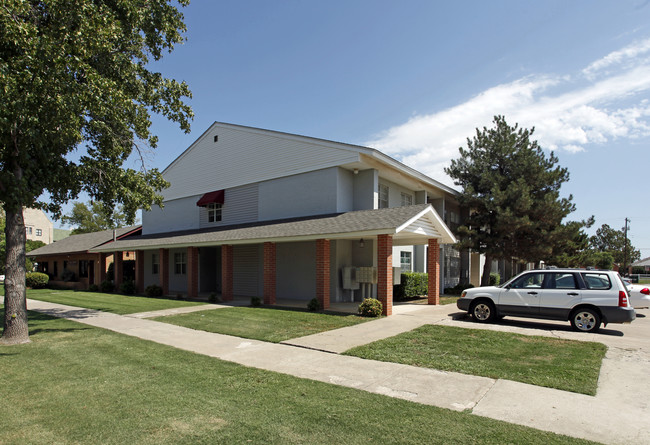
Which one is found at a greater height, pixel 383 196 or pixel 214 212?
pixel 383 196

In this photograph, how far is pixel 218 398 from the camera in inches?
209

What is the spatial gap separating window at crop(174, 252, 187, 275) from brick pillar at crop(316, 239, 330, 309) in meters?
13.0

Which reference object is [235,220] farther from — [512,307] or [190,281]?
[512,307]

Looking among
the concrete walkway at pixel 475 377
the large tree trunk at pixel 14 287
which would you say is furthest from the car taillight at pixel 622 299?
the large tree trunk at pixel 14 287

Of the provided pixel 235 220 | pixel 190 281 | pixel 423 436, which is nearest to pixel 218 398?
pixel 423 436

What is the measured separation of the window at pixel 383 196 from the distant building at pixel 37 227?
62.0 m

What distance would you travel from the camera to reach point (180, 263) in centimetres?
2480

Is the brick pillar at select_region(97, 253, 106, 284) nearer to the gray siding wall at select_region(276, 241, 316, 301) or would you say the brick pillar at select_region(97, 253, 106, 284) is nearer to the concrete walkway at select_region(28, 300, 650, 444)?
the gray siding wall at select_region(276, 241, 316, 301)

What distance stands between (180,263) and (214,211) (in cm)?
425

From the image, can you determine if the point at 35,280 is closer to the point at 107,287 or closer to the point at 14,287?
the point at 107,287

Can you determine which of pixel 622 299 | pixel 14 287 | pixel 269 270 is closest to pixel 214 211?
pixel 269 270

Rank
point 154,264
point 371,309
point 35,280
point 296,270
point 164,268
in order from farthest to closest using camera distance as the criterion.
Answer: point 35,280 → point 154,264 → point 164,268 → point 296,270 → point 371,309

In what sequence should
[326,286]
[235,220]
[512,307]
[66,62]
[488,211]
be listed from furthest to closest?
[488,211], [235,220], [326,286], [512,307], [66,62]

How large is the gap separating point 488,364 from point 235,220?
17.2 meters
